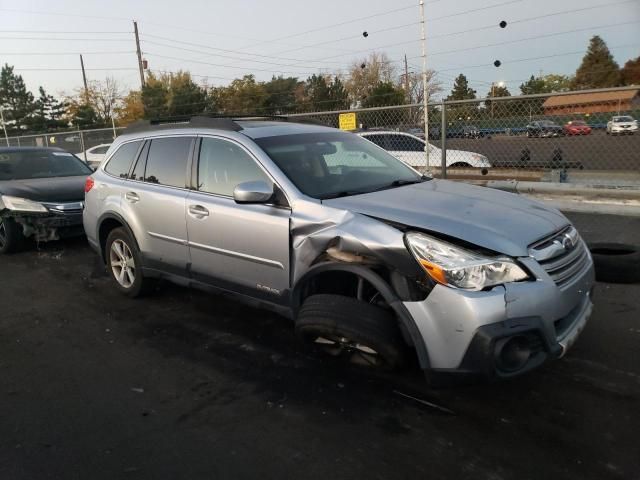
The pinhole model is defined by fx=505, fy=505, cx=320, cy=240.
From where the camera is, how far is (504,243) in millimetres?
2832

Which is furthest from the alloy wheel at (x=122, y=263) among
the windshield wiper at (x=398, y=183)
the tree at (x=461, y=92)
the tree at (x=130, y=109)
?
the tree at (x=130, y=109)

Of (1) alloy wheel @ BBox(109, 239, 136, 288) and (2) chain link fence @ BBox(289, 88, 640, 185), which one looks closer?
(1) alloy wheel @ BBox(109, 239, 136, 288)

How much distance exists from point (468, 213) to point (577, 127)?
226 inches

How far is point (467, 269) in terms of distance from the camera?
8.94 feet

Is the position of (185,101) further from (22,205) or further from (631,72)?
(631,72)

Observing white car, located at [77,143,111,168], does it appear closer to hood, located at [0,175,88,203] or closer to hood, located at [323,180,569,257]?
hood, located at [0,175,88,203]

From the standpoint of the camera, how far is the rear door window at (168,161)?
14.4ft

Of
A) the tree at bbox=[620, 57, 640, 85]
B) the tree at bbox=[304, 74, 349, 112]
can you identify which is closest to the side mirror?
the tree at bbox=[304, 74, 349, 112]

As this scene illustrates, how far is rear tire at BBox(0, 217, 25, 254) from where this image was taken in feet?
23.6

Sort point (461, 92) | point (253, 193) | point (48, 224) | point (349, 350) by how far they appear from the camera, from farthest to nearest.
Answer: point (461, 92)
point (48, 224)
point (253, 193)
point (349, 350)

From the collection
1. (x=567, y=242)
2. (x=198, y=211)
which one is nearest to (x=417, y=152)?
(x=198, y=211)

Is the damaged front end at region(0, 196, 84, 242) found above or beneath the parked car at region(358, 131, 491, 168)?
beneath

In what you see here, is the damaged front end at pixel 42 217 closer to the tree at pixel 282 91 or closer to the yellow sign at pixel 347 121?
the yellow sign at pixel 347 121

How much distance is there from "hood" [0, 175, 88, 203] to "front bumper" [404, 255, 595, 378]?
20.0 ft
